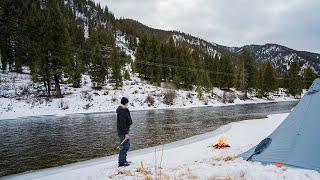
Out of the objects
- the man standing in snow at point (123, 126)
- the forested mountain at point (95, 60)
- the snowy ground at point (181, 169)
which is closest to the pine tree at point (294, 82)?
the forested mountain at point (95, 60)

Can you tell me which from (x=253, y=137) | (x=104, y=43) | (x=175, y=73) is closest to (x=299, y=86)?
(x=175, y=73)

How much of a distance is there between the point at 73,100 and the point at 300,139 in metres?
41.3

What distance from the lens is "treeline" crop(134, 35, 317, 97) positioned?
256 feet

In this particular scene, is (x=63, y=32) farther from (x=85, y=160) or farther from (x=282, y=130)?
(x=282, y=130)

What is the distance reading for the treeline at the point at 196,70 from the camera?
7806 centimetres

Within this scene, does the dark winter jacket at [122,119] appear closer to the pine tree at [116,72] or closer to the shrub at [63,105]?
the shrub at [63,105]

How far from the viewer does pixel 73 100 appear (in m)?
47.6

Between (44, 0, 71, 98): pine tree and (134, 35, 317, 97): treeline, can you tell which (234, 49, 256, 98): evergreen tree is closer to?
(134, 35, 317, 97): treeline

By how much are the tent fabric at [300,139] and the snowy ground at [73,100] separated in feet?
109

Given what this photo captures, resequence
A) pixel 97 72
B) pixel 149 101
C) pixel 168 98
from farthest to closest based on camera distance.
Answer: pixel 97 72
pixel 168 98
pixel 149 101

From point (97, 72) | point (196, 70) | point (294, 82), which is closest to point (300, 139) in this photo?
point (97, 72)

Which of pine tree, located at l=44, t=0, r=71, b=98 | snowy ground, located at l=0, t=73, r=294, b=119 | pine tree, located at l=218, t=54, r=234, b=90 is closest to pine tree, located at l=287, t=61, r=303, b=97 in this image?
pine tree, located at l=218, t=54, r=234, b=90

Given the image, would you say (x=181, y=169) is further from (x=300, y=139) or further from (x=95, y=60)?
(x=95, y=60)

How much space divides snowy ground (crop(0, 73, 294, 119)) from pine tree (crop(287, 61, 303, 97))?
41.3 meters
